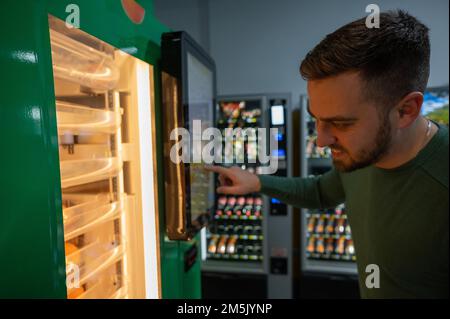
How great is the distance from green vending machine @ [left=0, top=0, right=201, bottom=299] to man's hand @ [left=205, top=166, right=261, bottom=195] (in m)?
0.29

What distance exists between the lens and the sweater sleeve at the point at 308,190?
147cm

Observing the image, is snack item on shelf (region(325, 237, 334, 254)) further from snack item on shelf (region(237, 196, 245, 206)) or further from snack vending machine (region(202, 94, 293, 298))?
snack item on shelf (region(237, 196, 245, 206))

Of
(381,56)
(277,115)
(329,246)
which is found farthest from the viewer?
(329,246)

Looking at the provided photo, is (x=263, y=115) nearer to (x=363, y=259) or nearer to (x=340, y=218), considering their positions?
(x=340, y=218)

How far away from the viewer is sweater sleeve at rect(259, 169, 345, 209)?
147 centimetres

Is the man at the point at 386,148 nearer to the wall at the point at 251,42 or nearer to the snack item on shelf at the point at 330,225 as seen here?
the snack item on shelf at the point at 330,225

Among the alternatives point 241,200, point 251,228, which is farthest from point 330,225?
point 241,200

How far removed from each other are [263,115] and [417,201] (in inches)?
80.5

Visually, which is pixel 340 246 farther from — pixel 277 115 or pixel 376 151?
pixel 376 151

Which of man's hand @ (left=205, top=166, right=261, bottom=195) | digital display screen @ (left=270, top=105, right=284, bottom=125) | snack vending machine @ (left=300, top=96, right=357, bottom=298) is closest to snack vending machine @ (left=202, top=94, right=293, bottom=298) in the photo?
digital display screen @ (left=270, top=105, right=284, bottom=125)

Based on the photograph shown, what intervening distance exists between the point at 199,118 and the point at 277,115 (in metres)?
1.75

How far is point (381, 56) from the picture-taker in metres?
0.74

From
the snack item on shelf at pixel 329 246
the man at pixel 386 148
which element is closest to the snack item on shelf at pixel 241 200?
the snack item on shelf at pixel 329 246
